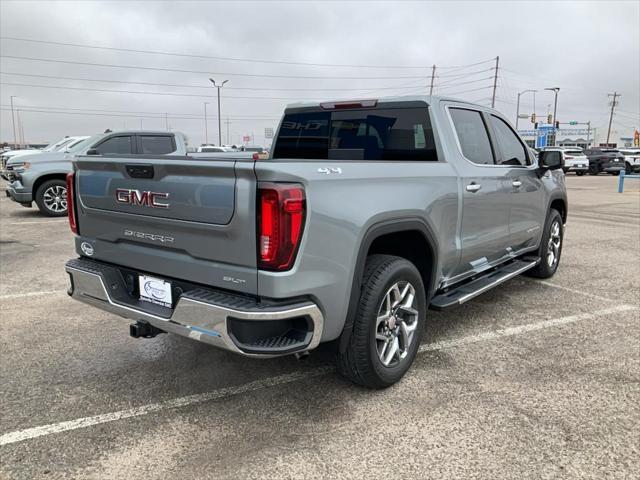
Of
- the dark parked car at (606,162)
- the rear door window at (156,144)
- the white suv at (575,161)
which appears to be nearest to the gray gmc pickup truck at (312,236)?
the rear door window at (156,144)

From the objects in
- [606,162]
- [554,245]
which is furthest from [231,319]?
[606,162]

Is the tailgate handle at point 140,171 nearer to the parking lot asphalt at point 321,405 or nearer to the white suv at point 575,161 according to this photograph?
the parking lot asphalt at point 321,405

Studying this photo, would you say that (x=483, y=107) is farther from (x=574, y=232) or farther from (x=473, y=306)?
(x=574, y=232)

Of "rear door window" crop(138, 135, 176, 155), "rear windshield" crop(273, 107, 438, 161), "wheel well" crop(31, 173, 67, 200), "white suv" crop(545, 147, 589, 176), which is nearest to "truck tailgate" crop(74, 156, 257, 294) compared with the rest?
"rear windshield" crop(273, 107, 438, 161)

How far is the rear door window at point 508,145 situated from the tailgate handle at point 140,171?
3179mm

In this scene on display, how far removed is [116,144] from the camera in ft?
34.4

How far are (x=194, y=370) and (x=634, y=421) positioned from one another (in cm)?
275

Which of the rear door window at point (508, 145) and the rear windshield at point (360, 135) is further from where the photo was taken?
the rear door window at point (508, 145)

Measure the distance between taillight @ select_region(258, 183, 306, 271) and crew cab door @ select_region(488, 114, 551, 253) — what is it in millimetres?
2702

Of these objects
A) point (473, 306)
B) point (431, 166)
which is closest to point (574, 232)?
point (473, 306)

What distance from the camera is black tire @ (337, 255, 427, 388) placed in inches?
118

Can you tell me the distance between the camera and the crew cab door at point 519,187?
4.78 m

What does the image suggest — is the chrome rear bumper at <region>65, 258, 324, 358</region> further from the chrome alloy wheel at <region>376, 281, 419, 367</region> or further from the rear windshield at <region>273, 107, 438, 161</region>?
the rear windshield at <region>273, 107, 438, 161</region>

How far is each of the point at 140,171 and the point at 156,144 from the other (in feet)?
26.8
